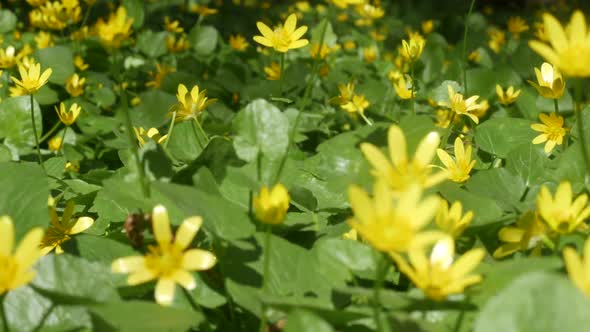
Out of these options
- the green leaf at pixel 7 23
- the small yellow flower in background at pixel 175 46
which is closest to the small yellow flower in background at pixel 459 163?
the small yellow flower in background at pixel 175 46

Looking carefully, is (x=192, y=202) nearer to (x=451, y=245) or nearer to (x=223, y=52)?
(x=451, y=245)

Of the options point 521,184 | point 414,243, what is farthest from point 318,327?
point 521,184

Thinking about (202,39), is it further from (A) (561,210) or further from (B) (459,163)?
(A) (561,210)

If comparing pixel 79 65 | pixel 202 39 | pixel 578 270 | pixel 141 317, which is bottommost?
pixel 202 39

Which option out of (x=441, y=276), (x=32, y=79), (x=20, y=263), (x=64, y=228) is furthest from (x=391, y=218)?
(x=32, y=79)

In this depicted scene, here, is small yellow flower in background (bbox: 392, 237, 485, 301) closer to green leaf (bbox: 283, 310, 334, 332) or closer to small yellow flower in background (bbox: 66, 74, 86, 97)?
green leaf (bbox: 283, 310, 334, 332)

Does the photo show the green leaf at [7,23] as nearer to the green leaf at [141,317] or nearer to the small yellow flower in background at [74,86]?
the small yellow flower in background at [74,86]
